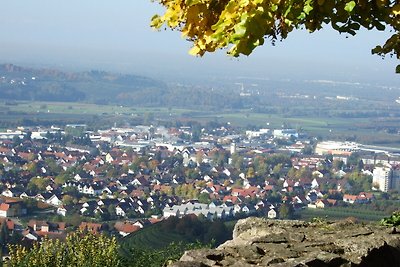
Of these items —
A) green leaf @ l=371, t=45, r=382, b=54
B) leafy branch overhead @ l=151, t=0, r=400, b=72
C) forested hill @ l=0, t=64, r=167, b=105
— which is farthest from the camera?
forested hill @ l=0, t=64, r=167, b=105

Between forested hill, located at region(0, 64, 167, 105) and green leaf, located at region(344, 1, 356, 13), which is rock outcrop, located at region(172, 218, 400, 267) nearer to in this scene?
green leaf, located at region(344, 1, 356, 13)

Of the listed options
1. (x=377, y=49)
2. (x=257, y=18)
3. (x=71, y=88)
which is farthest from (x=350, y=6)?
(x=71, y=88)

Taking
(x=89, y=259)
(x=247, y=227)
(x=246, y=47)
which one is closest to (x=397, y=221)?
(x=247, y=227)

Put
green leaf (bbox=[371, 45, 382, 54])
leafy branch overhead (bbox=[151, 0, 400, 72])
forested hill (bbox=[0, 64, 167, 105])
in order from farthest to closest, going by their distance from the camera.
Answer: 1. forested hill (bbox=[0, 64, 167, 105])
2. green leaf (bbox=[371, 45, 382, 54])
3. leafy branch overhead (bbox=[151, 0, 400, 72])

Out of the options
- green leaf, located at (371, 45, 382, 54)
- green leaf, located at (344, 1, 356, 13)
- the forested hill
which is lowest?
the forested hill

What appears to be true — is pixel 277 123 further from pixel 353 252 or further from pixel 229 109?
pixel 353 252

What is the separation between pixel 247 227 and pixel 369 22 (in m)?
1.10

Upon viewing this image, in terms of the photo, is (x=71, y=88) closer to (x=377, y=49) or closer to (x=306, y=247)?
(x=377, y=49)

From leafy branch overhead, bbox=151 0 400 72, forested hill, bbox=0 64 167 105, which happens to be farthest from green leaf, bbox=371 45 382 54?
forested hill, bbox=0 64 167 105

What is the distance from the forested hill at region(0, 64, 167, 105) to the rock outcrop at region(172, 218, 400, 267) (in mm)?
77808

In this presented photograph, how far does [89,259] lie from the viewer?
6.15m

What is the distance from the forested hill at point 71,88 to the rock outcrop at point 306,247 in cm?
7781

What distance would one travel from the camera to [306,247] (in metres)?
3.37

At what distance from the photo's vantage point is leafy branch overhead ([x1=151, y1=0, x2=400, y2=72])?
2902 mm
